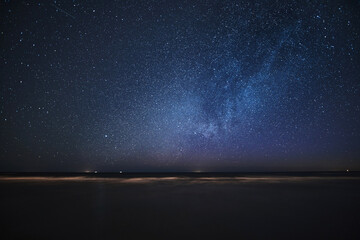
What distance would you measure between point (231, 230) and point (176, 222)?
5.67 ft

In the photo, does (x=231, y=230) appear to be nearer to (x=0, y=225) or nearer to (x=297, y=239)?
(x=297, y=239)

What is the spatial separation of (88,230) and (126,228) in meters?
0.99

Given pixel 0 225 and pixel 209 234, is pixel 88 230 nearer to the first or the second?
pixel 0 225

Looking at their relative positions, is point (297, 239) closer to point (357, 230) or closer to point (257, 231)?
point (257, 231)

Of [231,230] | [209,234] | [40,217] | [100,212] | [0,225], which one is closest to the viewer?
[209,234]

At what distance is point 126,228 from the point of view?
5707 mm

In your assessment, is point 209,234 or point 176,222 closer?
point 209,234

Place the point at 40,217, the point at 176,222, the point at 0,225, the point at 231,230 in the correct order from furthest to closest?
the point at 40,217, the point at 176,222, the point at 0,225, the point at 231,230

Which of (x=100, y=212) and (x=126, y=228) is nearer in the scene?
(x=126, y=228)

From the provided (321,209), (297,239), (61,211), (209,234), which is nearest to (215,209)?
(209,234)

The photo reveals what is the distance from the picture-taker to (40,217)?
691 cm

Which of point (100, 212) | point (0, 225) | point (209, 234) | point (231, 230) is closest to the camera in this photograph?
point (209, 234)

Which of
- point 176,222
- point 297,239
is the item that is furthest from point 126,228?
point 297,239

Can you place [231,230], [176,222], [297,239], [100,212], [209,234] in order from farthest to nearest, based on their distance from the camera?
[100,212]
[176,222]
[231,230]
[209,234]
[297,239]
